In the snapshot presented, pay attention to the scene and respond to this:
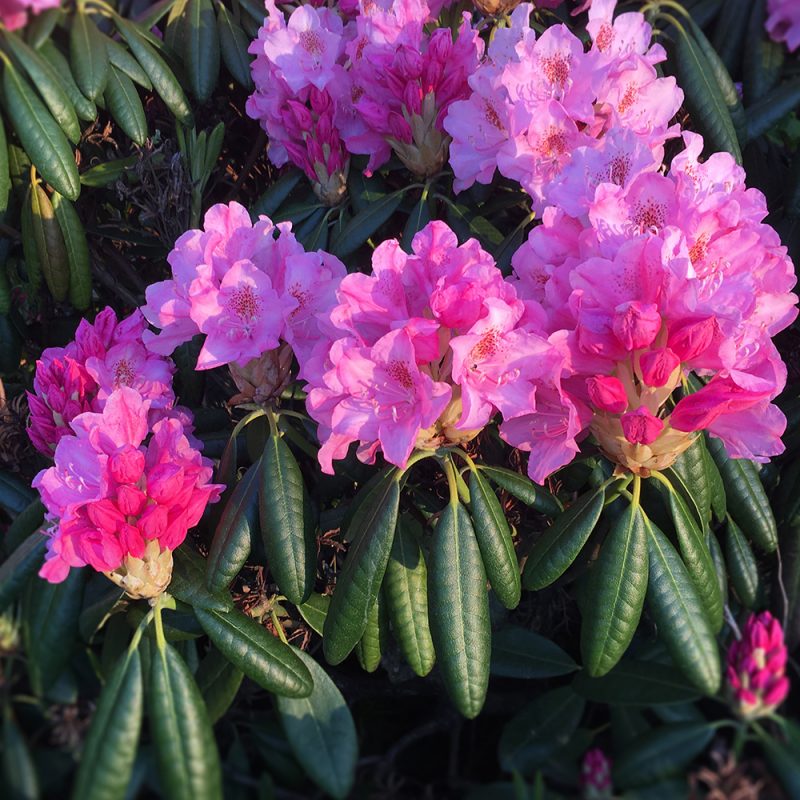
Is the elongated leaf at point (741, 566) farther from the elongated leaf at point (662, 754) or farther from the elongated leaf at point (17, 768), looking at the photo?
the elongated leaf at point (17, 768)

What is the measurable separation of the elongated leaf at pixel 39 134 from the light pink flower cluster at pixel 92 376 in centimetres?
24

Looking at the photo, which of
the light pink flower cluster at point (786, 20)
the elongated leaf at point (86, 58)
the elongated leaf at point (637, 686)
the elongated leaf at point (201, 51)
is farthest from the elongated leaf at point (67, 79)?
the light pink flower cluster at point (786, 20)

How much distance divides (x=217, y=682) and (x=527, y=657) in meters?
0.47

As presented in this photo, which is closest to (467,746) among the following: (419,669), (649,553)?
(419,669)

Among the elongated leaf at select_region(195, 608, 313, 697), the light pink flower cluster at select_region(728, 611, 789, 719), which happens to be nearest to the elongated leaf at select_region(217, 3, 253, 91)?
the elongated leaf at select_region(195, 608, 313, 697)

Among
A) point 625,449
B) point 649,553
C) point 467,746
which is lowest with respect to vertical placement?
point 467,746

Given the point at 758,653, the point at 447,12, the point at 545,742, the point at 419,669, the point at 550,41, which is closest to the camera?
the point at 758,653

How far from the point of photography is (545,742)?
3.55 ft

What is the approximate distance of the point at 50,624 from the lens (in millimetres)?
1104

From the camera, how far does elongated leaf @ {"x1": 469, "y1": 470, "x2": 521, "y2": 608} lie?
1.19 m

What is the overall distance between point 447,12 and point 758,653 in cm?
129

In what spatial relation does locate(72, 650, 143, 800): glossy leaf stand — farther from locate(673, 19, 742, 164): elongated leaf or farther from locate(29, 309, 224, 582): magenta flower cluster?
locate(673, 19, 742, 164): elongated leaf

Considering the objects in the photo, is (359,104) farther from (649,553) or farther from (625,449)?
(649,553)

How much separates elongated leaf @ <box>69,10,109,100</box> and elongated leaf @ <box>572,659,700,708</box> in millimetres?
1178
